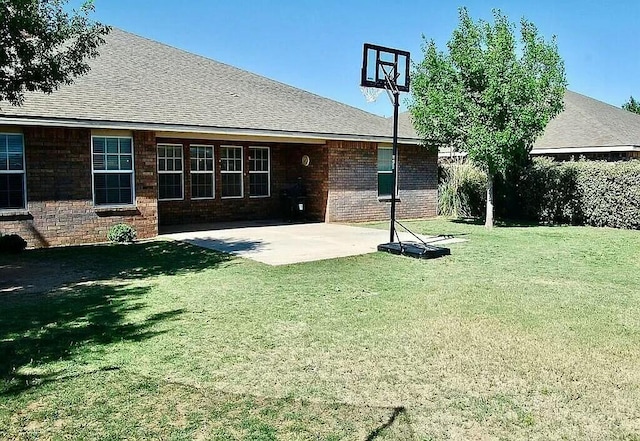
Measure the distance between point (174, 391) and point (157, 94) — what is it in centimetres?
1165

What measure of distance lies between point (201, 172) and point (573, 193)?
11.5 meters

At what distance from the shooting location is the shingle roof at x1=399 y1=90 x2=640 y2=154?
19906mm

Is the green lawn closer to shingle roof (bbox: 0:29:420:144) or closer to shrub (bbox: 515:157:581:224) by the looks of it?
shingle roof (bbox: 0:29:420:144)

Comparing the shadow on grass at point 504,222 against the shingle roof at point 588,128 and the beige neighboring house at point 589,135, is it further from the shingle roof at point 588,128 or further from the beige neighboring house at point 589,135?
the shingle roof at point 588,128

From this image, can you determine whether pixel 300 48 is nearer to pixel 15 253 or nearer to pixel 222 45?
pixel 222 45

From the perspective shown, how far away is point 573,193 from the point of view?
1686 cm

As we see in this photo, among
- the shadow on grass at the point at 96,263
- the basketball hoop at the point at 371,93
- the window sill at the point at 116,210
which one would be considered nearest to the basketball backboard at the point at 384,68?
the basketball hoop at the point at 371,93

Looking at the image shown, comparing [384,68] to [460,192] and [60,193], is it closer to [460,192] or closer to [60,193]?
[60,193]

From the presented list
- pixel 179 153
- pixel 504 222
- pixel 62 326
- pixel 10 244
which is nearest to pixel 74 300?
pixel 62 326

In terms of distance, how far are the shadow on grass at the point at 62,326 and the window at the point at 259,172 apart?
10.1 metres

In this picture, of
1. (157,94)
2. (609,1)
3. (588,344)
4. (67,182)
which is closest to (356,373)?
(588,344)

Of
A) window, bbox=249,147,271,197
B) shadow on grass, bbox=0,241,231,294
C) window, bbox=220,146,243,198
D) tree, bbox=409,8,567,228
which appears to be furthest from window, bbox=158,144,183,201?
tree, bbox=409,8,567,228

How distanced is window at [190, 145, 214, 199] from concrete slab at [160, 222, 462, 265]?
1206mm

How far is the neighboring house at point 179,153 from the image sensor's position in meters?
11.3
